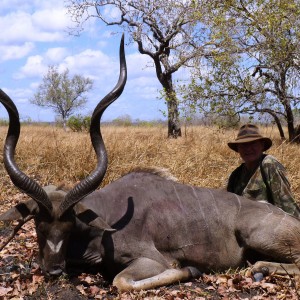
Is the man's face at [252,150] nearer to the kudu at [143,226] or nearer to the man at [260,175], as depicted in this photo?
the man at [260,175]

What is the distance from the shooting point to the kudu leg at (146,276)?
14.3 ft

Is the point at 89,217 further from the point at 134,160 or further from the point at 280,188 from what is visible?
the point at 134,160

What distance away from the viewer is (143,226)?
189 inches

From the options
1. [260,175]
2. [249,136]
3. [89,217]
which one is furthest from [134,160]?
[89,217]

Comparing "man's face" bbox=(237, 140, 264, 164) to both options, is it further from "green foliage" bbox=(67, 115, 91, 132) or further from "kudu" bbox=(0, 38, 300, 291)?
"green foliage" bbox=(67, 115, 91, 132)

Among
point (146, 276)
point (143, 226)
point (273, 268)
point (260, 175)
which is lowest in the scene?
point (273, 268)

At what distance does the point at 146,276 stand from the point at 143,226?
1.61 feet

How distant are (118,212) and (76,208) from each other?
0.45 metres

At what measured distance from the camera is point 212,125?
14.8 metres

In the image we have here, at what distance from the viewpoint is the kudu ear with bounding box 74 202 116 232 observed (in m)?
4.52

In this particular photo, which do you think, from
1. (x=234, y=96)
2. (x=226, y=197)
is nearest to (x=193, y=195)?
(x=226, y=197)

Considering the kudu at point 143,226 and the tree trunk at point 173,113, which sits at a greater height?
the tree trunk at point 173,113

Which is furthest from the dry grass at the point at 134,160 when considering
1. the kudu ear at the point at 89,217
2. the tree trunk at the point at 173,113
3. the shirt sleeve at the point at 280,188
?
the tree trunk at the point at 173,113

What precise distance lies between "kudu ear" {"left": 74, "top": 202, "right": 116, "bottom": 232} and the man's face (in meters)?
1.86
